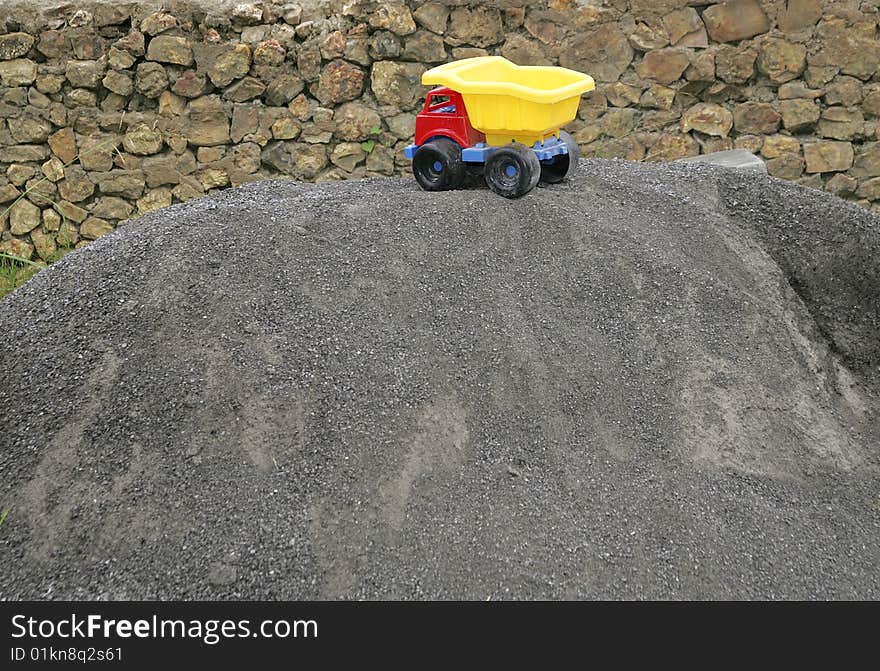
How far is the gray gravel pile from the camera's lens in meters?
2.18

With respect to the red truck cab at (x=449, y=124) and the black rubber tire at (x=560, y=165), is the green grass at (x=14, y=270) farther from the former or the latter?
the black rubber tire at (x=560, y=165)

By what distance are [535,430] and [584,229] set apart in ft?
3.17

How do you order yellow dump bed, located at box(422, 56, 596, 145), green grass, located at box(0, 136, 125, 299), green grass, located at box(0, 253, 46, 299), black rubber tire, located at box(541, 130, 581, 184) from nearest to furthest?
yellow dump bed, located at box(422, 56, 596, 145), black rubber tire, located at box(541, 130, 581, 184), green grass, located at box(0, 253, 46, 299), green grass, located at box(0, 136, 125, 299)

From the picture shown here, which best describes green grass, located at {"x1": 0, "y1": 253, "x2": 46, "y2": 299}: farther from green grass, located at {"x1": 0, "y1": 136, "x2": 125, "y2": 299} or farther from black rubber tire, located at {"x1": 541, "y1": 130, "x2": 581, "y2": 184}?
black rubber tire, located at {"x1": 541, "y1": 130, "x2": 581, "y2": 184}

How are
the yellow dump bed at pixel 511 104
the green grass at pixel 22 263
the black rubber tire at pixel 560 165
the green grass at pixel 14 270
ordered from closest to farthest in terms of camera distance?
the yellow dump bed at pixel 511 104 → the black rubber tire at pixel 560 165 → the green grass at pixel 14 270 → the green grass at pixel 22 263

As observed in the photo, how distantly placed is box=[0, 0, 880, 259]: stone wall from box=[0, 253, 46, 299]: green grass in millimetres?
533

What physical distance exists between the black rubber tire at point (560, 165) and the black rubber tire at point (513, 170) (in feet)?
0.67

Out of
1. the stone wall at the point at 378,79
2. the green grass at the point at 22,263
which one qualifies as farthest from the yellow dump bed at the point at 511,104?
the green grass at the point at 22,263

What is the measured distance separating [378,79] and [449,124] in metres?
1.88

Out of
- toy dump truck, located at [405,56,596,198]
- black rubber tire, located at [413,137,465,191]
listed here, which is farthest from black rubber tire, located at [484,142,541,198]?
black rubber tire, located at [413,137,465,191]

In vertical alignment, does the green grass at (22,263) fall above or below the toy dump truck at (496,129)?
below

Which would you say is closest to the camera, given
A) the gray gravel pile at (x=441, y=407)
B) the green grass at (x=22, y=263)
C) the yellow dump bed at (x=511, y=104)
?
the gray gravel pile at (x=441, y=407)

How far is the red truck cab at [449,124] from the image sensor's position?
3350 mm

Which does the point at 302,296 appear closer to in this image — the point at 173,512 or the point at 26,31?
the point at 173,512
